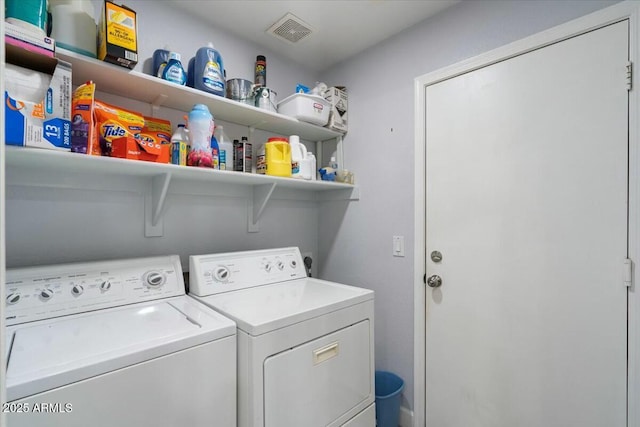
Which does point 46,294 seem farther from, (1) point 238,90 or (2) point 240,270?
(1) point 238,90

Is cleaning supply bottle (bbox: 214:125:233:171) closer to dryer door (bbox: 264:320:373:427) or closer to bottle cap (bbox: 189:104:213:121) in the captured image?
bottle cap (bbox: 189:104:213:121)

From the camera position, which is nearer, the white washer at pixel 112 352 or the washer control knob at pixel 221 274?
the white washer at pixel 112 352

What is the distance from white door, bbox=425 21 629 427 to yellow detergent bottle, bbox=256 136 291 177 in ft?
2.91

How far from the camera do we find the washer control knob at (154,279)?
54.8 inches

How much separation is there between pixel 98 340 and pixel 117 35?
3.86 ft

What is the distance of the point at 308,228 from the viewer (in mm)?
2469

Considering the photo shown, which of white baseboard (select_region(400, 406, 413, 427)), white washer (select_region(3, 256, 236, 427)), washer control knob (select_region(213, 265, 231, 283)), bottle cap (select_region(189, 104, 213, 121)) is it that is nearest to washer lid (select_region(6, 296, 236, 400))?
white washer (select_region(3, 256, 236, 427))

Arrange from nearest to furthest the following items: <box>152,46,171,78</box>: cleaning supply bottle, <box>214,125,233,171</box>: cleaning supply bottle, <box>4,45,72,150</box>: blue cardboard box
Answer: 1. <box>4,45,72,150</box>: blue cardboard box
2. <box>152,46,171,78</box>: cleaning supply bottle
3. <box>214,125,233,171</box>: cleaning supply bottle

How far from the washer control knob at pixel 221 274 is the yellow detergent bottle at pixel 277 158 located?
0.64m

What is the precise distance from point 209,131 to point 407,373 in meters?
1.91

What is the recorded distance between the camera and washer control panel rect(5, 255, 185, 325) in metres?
1.11

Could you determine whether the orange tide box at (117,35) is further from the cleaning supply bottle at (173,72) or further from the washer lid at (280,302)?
the washer lid at (280,302)

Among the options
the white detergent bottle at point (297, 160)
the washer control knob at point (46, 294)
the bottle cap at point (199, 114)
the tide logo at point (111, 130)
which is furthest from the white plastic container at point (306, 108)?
the washer control knob at point (46, 294)

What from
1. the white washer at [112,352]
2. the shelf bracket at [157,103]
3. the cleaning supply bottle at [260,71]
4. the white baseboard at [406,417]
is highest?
the cleaning supply bottle at [260,71]
